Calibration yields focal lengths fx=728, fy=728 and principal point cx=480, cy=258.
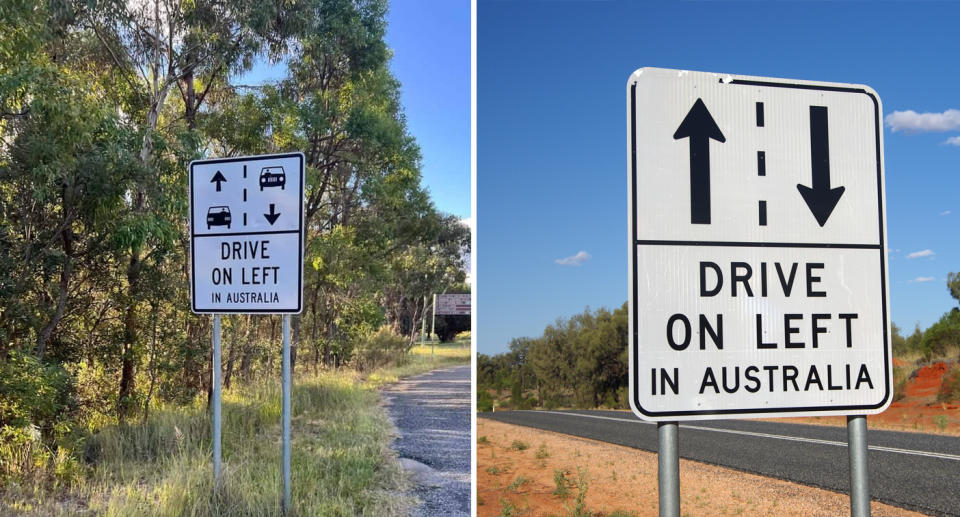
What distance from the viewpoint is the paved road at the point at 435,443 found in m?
7.21

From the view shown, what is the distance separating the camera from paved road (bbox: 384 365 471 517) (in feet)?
23.6

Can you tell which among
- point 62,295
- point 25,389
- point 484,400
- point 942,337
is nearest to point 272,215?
point 25,389

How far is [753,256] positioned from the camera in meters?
Answer: 1.71

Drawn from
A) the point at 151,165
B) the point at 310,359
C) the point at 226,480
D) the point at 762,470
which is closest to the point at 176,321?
the point at 151,165

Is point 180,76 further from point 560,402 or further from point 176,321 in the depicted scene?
point 560,402

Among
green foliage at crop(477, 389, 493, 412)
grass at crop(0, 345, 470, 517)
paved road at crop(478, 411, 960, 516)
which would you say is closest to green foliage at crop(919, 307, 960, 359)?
paved road at crop(478, 411, 960, 516)

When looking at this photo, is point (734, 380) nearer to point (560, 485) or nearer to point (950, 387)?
point (560, 485)

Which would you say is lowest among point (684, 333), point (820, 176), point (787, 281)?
point (684, 333)

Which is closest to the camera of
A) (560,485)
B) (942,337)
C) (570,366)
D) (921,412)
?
(560,485)

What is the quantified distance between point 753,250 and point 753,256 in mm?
14

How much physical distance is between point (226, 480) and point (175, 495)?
424 mm

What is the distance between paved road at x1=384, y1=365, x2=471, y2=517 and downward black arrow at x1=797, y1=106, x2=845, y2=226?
5535 millimetres

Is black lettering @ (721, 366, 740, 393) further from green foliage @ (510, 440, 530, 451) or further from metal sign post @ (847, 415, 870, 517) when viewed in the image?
green foliage @ (510, 440, 530, 451)

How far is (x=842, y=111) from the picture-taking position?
73.2 inches
